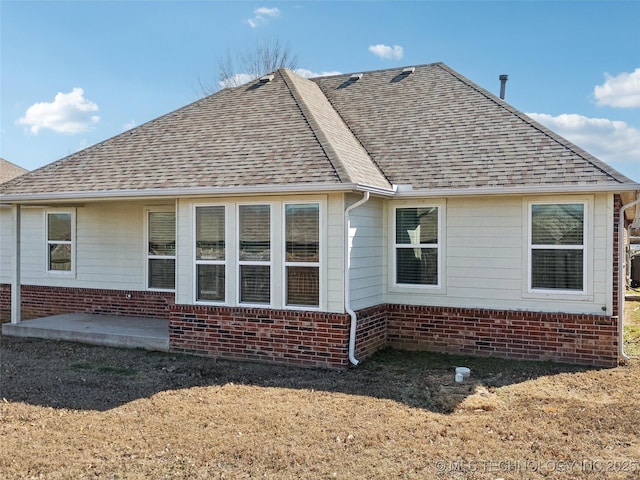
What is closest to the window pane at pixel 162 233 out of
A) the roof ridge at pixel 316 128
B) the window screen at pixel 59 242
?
the window screen at pixel 59 242

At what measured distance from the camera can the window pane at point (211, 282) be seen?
9250 mm

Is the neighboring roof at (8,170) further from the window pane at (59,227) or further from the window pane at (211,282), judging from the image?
the window pane at (211,282)

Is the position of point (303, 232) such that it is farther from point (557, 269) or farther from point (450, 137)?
point (557, 269)

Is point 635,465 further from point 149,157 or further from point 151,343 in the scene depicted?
point 149,157

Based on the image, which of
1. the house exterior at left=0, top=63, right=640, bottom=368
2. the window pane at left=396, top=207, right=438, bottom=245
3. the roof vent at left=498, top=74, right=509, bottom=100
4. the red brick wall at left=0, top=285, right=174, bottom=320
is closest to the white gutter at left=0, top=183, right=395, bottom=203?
the house exterior at left=0, top=63, right=640, bottom=368

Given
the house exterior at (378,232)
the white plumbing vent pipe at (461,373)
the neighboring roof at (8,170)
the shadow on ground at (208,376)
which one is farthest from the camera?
the neighboring roof at (8,170)

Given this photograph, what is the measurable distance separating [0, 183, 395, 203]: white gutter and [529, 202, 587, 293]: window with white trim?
94.0 inches

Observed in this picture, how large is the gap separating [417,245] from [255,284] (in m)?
2.85

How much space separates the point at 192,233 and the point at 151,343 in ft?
6.82

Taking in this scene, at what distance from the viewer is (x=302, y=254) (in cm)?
866

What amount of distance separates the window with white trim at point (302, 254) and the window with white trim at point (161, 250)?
379 centimetres

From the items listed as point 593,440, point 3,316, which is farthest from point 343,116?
point 3,316

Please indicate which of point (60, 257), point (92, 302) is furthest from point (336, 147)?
point (60, 257)

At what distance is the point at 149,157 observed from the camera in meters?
10.8
